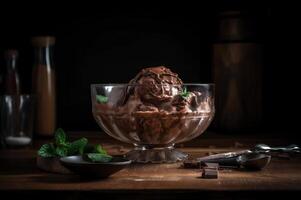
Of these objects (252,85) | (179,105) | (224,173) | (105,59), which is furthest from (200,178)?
(105,59)

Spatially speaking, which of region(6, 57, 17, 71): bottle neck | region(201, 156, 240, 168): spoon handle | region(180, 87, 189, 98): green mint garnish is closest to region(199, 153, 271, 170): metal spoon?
region(201, 156, 240, 168): spoon handle

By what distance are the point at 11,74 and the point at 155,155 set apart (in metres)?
0.55

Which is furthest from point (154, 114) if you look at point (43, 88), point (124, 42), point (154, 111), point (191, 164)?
point (124, 42)

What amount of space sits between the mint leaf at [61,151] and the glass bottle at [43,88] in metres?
0.45

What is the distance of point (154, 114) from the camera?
1.07m

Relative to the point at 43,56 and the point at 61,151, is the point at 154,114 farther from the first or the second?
the point at 43,56

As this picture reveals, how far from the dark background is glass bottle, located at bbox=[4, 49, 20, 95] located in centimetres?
15

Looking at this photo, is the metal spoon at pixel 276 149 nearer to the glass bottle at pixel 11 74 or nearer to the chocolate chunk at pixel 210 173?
the chocolate chunk at pixel 210 173

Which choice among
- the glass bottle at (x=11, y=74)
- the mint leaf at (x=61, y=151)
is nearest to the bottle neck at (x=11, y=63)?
the glass bottle at (x=11, y=74)

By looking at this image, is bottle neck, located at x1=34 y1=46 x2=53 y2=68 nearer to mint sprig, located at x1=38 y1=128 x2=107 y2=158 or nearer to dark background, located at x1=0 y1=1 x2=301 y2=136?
dark background, located at x1=0 y1=1 x2=301 y2=136

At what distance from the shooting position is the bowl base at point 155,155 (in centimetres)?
111
